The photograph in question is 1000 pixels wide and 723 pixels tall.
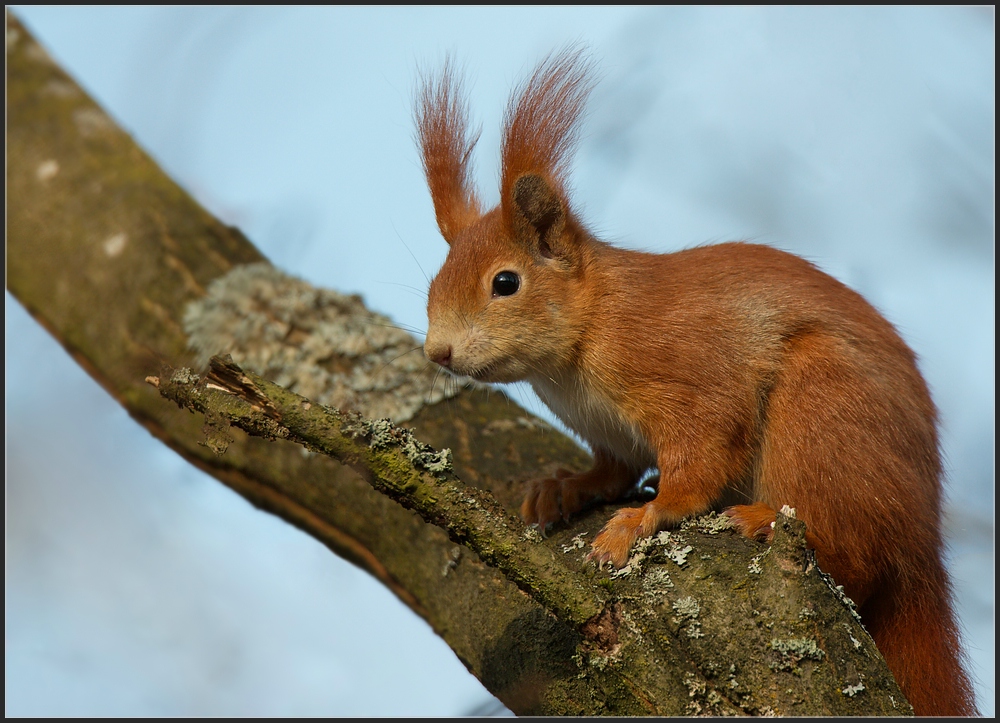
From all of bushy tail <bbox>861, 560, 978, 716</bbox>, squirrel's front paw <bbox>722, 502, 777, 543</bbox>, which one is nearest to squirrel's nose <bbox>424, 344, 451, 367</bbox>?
squirrel's front paw <bbox>722, 502, 777, 543</bbox>

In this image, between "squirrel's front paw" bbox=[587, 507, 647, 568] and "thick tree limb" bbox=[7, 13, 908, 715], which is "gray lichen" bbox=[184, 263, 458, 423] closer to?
"thick tree limb" bbox=[7, 13, 908, 715]

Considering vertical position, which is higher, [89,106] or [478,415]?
[89,106]

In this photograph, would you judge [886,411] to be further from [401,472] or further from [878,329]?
[401,472]

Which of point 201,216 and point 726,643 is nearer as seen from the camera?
point 726,643

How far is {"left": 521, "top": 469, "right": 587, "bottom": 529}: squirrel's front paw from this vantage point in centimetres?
312

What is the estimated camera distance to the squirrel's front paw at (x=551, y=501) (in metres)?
3.12

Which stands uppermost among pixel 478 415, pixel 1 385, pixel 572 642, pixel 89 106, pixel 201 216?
pixel 89 106

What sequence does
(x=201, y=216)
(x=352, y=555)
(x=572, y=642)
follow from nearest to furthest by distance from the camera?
1. (x=572, y=642)
2. (x=352, y=555)
3. (x=201, y=216)

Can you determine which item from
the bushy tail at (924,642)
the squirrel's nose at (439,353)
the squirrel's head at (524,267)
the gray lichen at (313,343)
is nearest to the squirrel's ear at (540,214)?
the squirrel's head at (524,267)

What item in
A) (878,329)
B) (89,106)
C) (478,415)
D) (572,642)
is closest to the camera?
(572,642)

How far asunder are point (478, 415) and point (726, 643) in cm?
192

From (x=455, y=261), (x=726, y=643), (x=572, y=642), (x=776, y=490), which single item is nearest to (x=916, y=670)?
(x=776, y=490)

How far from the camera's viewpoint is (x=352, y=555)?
3580 mm

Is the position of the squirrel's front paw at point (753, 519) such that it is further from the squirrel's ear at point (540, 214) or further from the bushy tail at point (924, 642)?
the squirrel's ear at point (540, 214)
